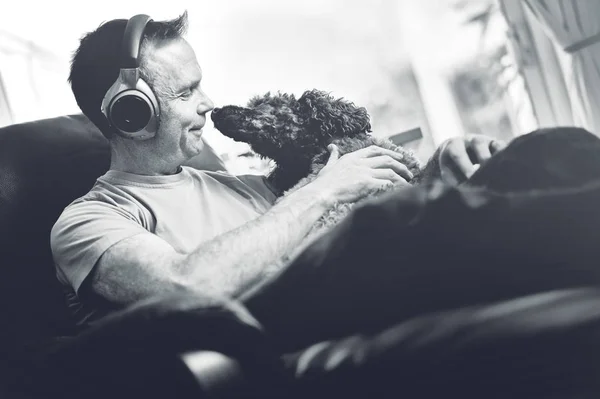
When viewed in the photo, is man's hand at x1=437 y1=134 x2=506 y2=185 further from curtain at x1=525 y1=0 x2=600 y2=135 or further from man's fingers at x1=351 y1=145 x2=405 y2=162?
curtain at x1=525 y1=0 x2=600 y2=135

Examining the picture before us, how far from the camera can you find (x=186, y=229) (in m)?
0.94

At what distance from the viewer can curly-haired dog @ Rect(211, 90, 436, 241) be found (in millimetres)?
1017

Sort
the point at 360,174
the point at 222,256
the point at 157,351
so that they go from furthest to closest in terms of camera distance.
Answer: the point at 360,174 < the point at 222,256 < the point at 157,351

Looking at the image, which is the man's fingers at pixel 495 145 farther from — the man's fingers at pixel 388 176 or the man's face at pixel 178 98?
the man's face at pixel 178 98

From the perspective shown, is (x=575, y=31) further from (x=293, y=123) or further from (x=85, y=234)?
(x=85, y=234)

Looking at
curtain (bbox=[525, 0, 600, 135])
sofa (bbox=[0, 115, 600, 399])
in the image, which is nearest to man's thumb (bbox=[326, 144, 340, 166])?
sofa (bbox=[0, 115, 600, 399])

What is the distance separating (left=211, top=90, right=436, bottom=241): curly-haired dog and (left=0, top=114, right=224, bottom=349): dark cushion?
10cm

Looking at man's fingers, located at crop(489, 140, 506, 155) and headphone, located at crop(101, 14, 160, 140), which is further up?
headphone, located at crop(101, 14, 160, 140)

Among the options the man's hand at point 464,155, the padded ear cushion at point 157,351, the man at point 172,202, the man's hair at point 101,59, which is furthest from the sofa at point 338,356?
the man's hair at point 101,59

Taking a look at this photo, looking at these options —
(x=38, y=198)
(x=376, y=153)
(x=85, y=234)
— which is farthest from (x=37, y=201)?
(x=376, y=153)

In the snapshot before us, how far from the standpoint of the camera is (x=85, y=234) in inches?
35.1

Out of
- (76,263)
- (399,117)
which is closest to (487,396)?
(399,117)

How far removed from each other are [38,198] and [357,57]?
64 cm

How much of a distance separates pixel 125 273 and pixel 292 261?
27cm
